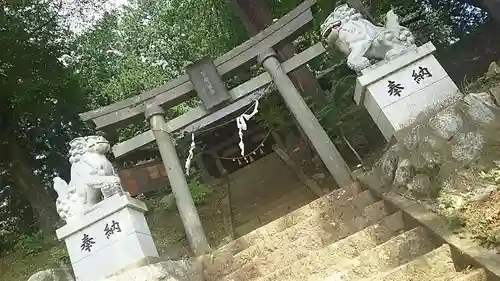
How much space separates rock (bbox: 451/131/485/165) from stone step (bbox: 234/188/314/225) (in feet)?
20.2

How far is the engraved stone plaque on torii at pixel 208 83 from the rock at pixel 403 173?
11.6 ft

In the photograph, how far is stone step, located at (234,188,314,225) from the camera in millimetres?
10994

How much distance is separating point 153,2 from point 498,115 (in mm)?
17519

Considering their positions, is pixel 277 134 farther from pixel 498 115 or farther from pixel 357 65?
pixel 498 115

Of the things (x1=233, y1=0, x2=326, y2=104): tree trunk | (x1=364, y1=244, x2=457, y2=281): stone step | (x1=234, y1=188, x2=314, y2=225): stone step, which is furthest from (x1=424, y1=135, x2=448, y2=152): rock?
(x1=234, y1=188, x2=314, y2=225): stone step

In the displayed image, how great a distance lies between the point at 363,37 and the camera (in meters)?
6.39

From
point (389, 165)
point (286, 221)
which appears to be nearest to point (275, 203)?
point (286, 221)

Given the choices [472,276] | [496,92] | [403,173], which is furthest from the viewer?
[403,173]

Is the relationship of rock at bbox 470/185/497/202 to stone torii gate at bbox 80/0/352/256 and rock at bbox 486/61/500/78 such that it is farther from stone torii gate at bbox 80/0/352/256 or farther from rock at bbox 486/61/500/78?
stone torii gate at bbox 80/0/352/256

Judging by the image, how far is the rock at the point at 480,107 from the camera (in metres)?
4.68

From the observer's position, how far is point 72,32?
619 inches

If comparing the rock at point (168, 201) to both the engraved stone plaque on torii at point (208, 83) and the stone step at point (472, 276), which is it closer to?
the engraved stone plaque on torii at point (208, 83)

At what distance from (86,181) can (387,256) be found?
3.75 m

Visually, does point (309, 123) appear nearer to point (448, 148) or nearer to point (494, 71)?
point (494, 71)
